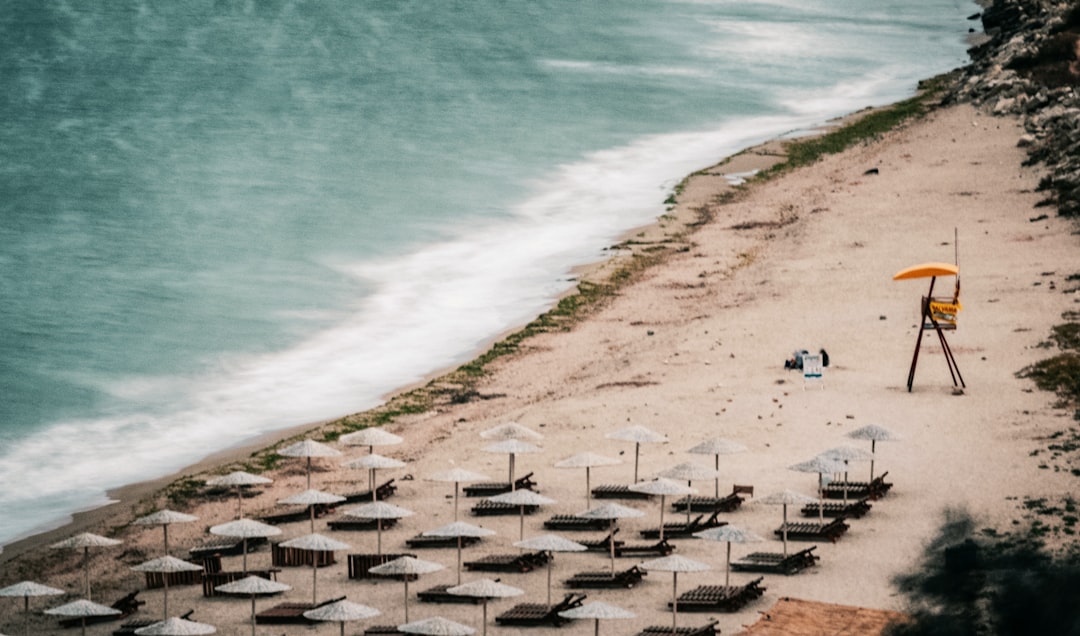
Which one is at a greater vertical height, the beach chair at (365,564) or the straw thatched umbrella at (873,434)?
the straw thatched umbrella at (873,434)

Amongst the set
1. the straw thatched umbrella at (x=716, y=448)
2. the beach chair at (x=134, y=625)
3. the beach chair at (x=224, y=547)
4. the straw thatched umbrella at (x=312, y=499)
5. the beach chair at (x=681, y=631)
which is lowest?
the beach chair at (x=134, y=625)

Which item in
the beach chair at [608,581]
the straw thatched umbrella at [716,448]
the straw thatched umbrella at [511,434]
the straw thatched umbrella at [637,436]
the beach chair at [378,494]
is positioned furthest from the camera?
the beach chair at [378,494]

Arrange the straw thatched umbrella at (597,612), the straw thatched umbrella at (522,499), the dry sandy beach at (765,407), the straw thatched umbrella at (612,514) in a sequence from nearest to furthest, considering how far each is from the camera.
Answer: the straw thatched umbrella at (597,612), the straw thatched umbrella at (612,514), the dry sandy beach at (765,407), the straw thatched umbrella at (522,499)

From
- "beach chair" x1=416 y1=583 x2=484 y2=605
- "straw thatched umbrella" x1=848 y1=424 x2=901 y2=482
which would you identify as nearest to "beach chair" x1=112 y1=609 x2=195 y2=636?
"beach chair" x1=416 y1=583 x2=484 y2=605

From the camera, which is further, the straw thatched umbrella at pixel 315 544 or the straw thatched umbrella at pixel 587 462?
the straw thatched umbrella at pixel 587 462

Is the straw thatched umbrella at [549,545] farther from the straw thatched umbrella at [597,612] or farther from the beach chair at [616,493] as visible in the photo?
the beach chair at [616,493]

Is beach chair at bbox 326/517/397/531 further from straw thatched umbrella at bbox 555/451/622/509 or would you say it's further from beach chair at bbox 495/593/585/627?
beach chair at bbox 495/593/585/627

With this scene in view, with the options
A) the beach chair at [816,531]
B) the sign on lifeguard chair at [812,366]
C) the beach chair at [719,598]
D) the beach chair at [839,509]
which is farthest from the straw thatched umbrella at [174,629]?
the sign on lifeguard chair at [812,366]
